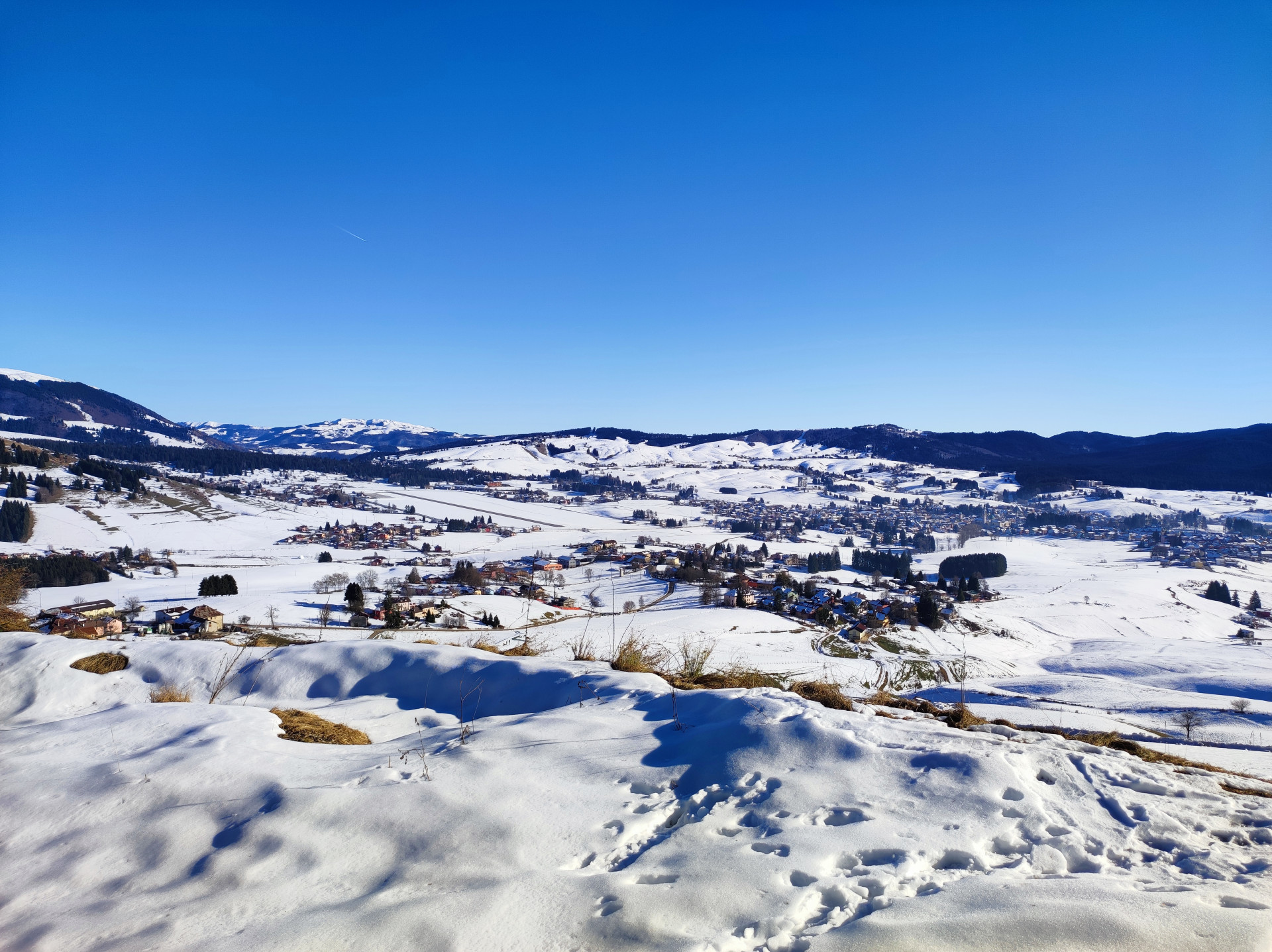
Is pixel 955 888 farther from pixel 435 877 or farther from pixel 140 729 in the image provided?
pixel 140 729

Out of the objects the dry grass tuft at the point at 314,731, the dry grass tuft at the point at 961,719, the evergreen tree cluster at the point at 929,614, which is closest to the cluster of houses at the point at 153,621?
the dry grass tuft at the point at 314,731

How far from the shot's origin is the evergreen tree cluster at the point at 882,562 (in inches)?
2783

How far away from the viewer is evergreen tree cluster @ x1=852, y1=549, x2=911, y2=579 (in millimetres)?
70688

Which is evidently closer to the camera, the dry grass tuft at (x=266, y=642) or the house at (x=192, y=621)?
the dry grass tuft at (x=266, y=642)

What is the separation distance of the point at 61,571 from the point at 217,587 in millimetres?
17505

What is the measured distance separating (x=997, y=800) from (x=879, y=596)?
5463 centimetres

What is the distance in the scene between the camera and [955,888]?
2.13 m

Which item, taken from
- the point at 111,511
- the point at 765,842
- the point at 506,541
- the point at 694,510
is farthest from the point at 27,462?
the point at 765,842

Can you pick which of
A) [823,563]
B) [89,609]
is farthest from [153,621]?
[823,563]

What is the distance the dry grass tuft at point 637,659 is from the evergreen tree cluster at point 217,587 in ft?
127

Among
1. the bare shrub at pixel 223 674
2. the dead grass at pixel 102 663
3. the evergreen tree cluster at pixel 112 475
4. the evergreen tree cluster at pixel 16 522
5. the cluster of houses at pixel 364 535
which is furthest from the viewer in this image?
the evergreen tree cluster at pixel 112 475

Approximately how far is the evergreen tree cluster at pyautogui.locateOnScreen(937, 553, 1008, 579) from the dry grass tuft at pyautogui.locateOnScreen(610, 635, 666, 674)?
2756 inches

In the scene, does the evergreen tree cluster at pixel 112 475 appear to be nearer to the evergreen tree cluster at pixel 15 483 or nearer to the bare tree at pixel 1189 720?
the evergreen tree cluster at pixel 15 483

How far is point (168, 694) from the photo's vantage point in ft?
17.2
